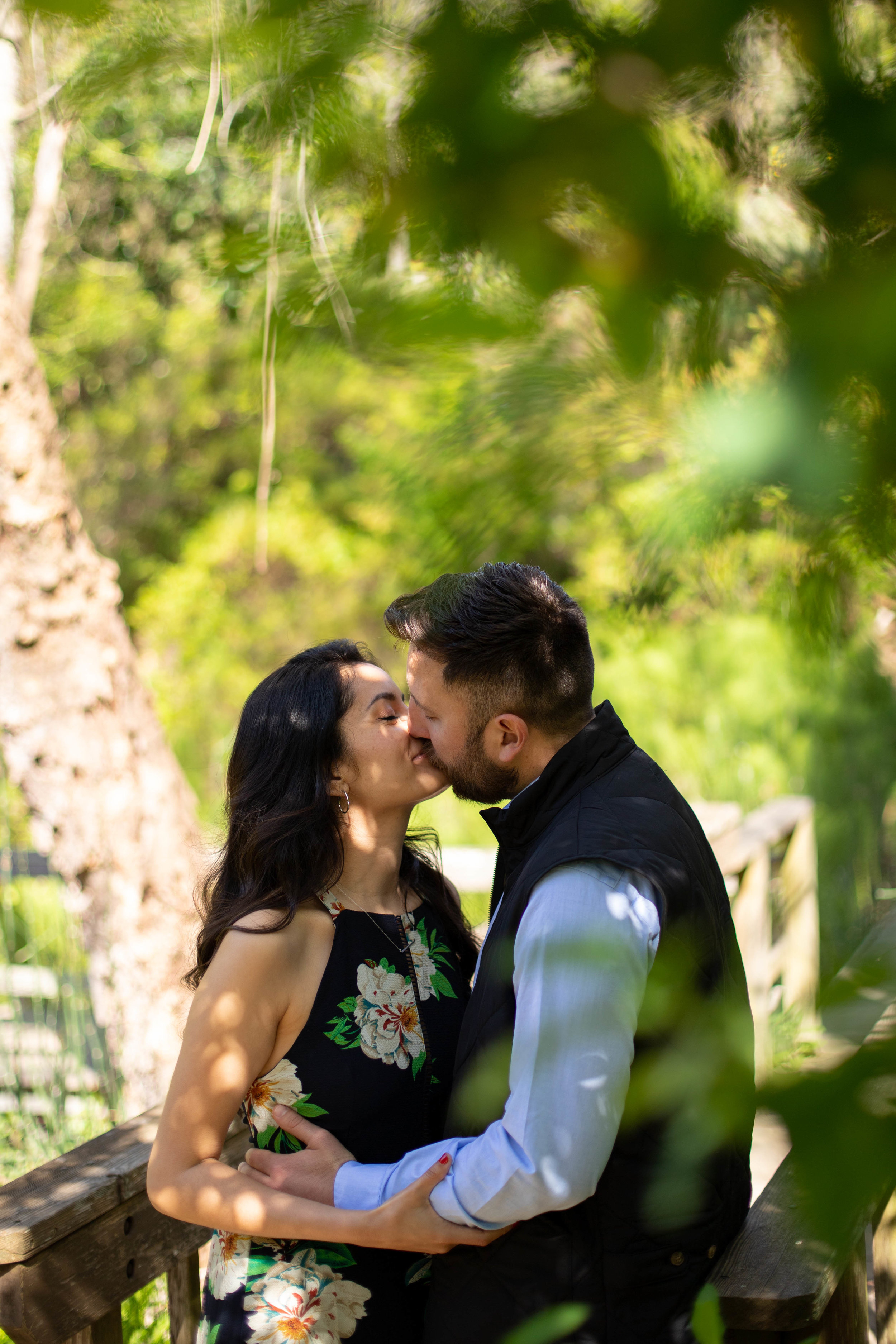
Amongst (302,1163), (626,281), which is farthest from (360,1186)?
(626,281)

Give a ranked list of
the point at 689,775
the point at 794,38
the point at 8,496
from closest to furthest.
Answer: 1. the point at 794,38
2. the point at 8,496
3. the point at 689,775

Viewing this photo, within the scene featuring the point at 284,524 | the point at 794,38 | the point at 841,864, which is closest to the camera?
the point at 794,38

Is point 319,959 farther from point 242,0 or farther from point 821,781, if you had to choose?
point 242,0

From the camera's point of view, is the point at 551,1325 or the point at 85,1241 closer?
the point at 551,1325

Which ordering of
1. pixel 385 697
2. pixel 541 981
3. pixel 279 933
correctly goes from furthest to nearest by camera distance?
pixel 385 697
pixel 279 933
pixel 541 981

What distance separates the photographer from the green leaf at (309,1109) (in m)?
1.64

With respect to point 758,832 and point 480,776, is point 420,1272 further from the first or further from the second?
point 758,832

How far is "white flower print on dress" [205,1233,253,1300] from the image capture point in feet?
5.35

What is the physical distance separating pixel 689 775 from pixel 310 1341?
4.55 meters

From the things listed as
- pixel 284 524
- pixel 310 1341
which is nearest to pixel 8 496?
pixel 310 1341

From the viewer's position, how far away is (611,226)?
1.48 feet

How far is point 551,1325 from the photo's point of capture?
0.50 metres

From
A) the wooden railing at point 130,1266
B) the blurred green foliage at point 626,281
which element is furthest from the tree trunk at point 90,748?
the blurred green foliage at point 626,281

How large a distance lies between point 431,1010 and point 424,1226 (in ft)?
1.60
